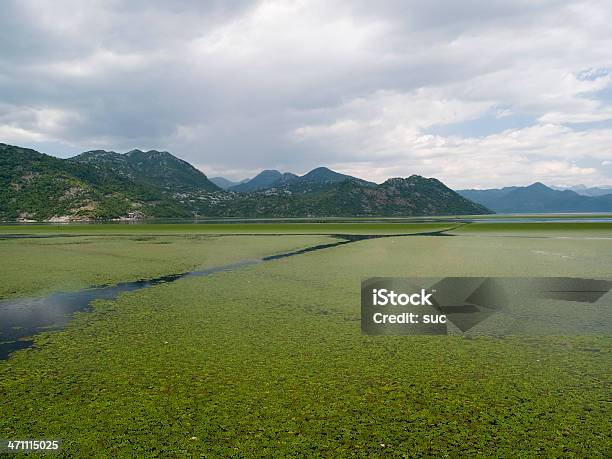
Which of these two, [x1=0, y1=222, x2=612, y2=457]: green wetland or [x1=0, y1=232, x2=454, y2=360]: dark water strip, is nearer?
[x1=0, y1=222, x2=612, y2=457]: green wetland

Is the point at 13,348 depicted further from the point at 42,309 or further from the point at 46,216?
the point at 46,216

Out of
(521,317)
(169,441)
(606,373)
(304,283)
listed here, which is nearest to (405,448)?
(169,441)

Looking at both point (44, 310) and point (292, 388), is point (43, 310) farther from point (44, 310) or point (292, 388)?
point (292, 388)

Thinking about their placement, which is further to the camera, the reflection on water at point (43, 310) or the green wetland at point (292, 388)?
the reflection on water at point (43, 310)

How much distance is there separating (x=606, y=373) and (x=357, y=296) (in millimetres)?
10943

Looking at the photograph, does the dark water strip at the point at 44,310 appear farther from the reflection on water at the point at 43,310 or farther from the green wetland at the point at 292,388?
the green wetland at the point at 292,388

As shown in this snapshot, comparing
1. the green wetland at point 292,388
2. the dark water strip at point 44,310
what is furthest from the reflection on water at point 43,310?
the green wetland at point 292,388

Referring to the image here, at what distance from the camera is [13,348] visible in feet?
39.0

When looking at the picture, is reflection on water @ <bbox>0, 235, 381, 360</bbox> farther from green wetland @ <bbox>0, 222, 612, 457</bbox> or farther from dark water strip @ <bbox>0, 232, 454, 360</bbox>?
green wetland @ <bbox>0, 222, 612, 457</bbox>

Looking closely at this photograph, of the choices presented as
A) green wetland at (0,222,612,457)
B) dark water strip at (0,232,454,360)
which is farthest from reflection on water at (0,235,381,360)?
green wetland at (0,222,612,457)

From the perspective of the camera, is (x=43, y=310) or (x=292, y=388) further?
(x=43, y=310)

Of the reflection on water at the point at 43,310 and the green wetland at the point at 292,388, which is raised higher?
the green wetland at the point at 292,388

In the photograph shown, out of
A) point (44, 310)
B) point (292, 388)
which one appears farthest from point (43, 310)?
point (292, 388)

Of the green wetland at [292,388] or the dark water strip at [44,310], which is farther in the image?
the dark water strip at [44,310]
